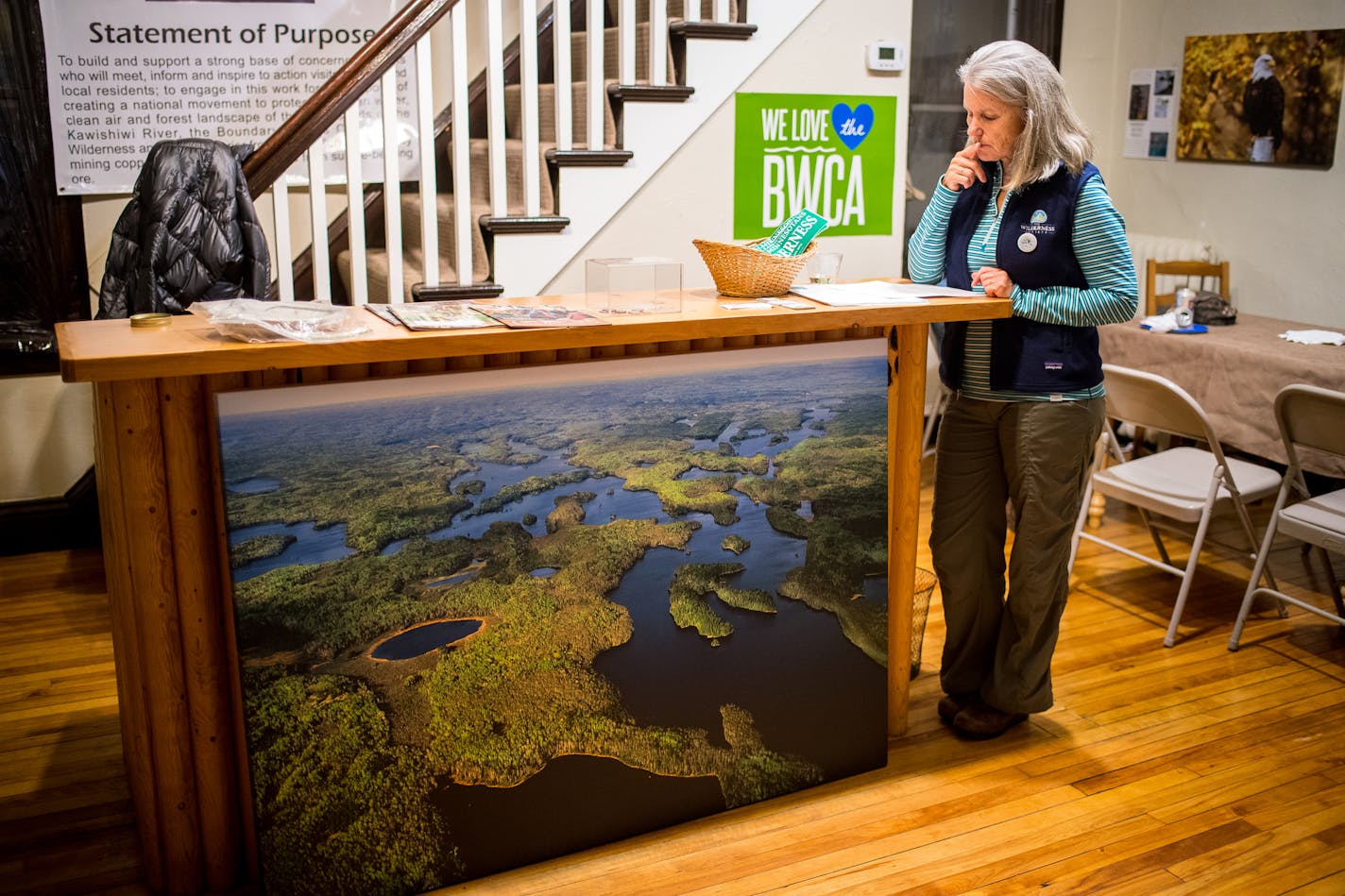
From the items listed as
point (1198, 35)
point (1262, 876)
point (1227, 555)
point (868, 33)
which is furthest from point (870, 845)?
point (1198, 35)

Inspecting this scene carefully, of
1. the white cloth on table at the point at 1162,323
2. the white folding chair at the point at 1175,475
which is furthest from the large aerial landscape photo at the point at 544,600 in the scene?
the white cloth on table at the point at 1162,323

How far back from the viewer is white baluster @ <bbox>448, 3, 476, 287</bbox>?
402 centimetres

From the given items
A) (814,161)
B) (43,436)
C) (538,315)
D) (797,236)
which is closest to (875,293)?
(797,236)

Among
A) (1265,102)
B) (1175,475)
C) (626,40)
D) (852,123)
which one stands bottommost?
(1175,475)

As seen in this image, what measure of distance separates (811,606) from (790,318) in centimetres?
69

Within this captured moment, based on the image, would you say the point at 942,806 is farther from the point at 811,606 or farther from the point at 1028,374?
the point at 1028,374

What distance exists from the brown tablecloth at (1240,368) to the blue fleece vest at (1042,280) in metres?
1.66

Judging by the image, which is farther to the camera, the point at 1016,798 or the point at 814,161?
the point at 814,161

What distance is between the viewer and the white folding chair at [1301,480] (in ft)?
10.9

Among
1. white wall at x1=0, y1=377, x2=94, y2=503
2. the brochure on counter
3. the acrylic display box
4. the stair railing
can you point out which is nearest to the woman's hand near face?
the brochure on counter

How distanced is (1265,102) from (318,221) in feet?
14.4

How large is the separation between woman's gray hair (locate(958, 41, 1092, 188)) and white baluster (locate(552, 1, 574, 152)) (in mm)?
1918

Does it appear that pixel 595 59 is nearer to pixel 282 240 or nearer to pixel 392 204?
pixel 392 204

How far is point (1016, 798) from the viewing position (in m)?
2.83
